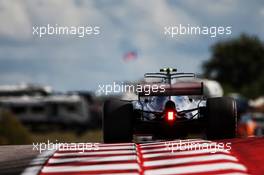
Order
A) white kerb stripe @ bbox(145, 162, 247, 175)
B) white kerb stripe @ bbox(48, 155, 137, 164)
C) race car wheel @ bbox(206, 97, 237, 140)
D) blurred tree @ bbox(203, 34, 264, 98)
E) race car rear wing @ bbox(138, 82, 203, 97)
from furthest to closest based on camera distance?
blurred tree @ bbox(203, 34, 264, 98)
race car wheel @ bbox(206, 97, 237, 140)
race car rear wing @ bbox(138, 82, 203, 97)
white kerb stripe @ bbox(48, 155, 137, 164)
white kerb stripe @ bbox(145, 162, 247, 175)

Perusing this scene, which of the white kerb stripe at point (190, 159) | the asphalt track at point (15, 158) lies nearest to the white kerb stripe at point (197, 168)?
the white kerb stripe at point (190, 159)

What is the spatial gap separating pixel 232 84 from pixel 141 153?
84.4 m

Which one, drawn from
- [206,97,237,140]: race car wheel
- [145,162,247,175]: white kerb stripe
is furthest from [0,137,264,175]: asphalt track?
[206,97,237,140]: race car wheel

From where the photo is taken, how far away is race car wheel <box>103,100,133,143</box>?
11.4 meters

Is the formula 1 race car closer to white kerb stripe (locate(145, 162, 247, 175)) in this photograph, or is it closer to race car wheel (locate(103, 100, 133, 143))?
race car wheel (locate(103, 100, 133, 143))

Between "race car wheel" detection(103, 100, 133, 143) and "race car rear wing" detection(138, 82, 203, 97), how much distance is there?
387 millimetres

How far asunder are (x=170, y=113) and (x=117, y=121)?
759 mm

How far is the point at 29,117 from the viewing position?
162ft

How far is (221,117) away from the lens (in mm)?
11508

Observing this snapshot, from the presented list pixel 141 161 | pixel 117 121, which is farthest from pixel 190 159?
pixel 117 121

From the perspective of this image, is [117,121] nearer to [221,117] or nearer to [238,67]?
[221,117]

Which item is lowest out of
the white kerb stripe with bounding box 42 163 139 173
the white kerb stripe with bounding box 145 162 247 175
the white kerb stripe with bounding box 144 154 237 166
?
the white kerb stripe with bounding box 145 162 247 175

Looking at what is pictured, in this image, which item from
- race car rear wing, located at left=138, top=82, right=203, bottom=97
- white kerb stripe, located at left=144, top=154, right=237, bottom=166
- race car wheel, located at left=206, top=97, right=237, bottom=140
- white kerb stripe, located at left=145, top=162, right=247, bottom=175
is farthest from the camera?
race car wheel, located at left=206, top=97, right=237, bottom=140

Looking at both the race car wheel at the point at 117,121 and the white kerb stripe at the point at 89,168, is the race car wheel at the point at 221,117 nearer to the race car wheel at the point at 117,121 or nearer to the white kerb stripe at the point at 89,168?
the race car wheel at the point at 117,121
